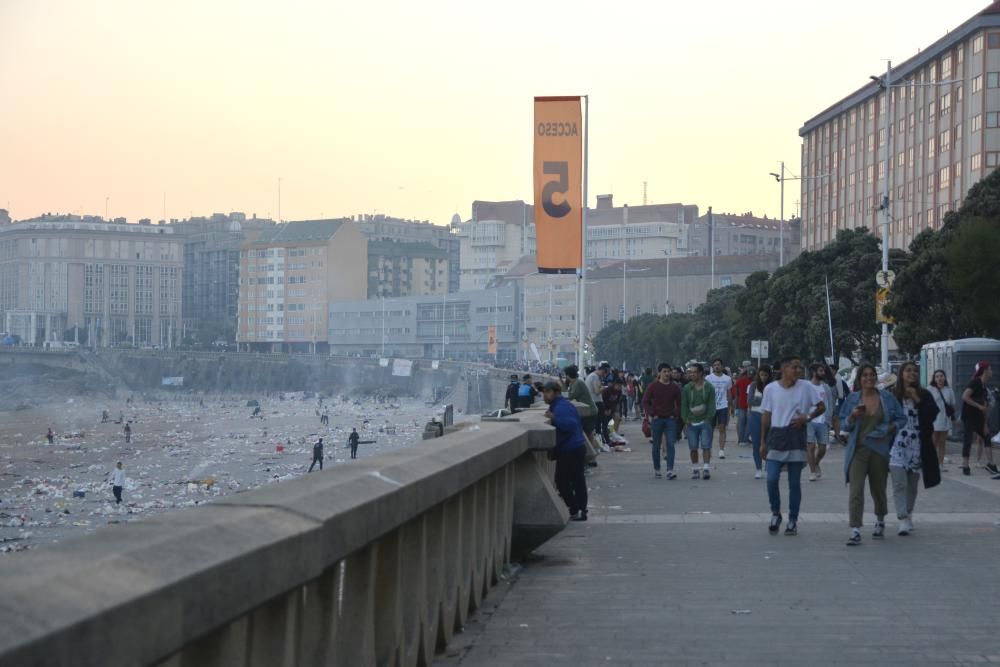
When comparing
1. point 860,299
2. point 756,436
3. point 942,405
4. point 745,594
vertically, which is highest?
point 860,299

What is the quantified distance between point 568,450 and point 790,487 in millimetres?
2005

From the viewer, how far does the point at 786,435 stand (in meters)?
13.5

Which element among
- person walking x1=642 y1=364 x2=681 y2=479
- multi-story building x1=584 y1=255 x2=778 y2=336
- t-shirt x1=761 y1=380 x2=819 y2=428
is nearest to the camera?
t-shirt x1=761 y1=380 x2=819 y2=428

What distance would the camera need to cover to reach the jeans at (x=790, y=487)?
13164 millimetres

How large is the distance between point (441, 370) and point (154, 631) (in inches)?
6344

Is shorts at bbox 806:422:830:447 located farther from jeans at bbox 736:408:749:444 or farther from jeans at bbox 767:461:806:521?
jeans at bbox 736:408:749:444

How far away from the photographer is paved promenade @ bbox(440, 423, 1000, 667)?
762cm

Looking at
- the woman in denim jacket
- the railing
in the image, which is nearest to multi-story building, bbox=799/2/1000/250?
the woman in denim jacket

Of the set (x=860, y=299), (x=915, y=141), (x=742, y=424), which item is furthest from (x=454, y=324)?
(x=742, y=424)

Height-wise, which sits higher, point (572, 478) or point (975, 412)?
point (975, 412)

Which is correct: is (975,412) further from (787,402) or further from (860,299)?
(860,299)

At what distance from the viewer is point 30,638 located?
2.35m

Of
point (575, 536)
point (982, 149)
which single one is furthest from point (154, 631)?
point (982, 149)

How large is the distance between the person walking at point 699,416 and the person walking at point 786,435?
264 inches
